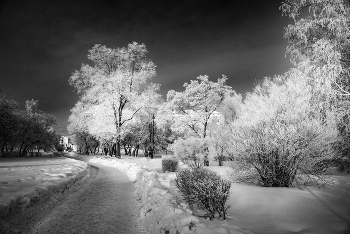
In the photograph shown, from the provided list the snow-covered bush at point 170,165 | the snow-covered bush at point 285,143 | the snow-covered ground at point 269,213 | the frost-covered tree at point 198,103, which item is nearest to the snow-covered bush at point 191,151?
the snow-covered bush at point 170,165

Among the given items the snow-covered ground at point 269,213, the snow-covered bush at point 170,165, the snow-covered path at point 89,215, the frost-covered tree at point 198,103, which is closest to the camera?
the snow-covered ground at point 269,213

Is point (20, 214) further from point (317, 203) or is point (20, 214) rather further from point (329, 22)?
point (329, 22)

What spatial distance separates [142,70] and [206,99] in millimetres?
8823

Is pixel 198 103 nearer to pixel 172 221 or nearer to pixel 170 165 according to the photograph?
pixel 170 165

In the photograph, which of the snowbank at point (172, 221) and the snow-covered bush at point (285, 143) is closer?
the snowbank at point (172, 221)


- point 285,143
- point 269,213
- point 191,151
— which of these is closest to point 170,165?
point 191,151

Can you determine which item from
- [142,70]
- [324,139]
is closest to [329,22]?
[324,139]

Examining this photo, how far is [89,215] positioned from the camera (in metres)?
5.00

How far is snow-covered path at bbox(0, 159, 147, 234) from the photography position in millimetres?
4215

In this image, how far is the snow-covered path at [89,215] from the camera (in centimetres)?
Result: 421

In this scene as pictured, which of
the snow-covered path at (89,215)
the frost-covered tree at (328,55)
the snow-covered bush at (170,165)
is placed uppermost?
the frost-covered tree at (328,55)

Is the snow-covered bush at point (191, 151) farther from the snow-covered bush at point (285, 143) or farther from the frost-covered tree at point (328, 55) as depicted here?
the frost-covered tree at point (328, 55)

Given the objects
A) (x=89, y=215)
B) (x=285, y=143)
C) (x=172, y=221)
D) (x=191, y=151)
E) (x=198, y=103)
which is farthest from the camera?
(x=198, y=103)

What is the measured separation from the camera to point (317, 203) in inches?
198
